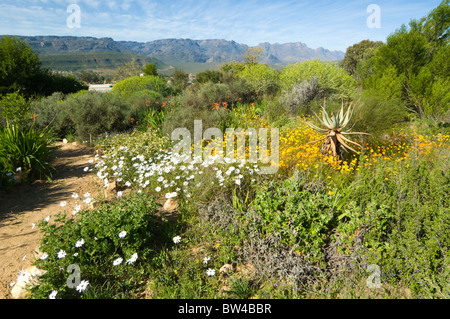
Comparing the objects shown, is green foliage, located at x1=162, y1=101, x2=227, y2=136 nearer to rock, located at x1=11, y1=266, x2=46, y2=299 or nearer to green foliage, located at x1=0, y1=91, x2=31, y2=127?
green foliage, located at x1=0, y1=91, x2=31, y2=127

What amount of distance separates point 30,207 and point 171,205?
235 centimetres

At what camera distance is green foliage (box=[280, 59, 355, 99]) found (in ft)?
32.1

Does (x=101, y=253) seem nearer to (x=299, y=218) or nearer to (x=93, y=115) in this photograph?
(x=299, y=218)

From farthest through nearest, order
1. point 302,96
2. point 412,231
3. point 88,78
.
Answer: point 88,78 → point 302,96 → point 412,231

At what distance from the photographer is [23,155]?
461cm

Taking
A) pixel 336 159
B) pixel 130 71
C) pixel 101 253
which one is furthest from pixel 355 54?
pixel 101 253

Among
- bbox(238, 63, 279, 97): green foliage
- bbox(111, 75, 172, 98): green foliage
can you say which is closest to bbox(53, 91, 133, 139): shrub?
bbox(111, 75, 172, 98): green foliage

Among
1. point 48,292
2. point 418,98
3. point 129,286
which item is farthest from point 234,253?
point 418,98

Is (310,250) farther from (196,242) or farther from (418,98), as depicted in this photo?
(418,98)

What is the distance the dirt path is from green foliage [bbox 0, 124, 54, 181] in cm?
26

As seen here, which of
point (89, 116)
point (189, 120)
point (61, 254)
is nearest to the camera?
point (61, 254)

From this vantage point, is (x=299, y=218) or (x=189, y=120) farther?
(x=189, y=120)

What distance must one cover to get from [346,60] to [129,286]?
4550cm
